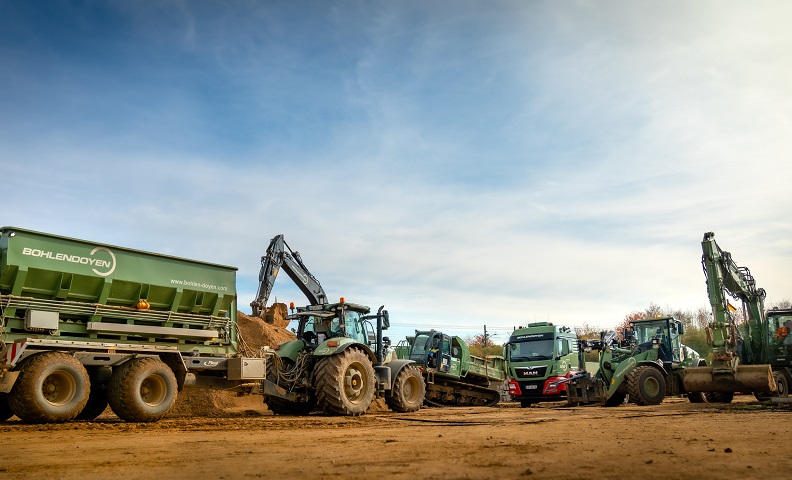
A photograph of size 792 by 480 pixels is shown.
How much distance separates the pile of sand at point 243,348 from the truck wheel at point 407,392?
11.7 feet

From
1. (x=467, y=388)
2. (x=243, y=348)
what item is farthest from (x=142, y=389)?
(x=467, y=388)

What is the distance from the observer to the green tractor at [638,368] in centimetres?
1914

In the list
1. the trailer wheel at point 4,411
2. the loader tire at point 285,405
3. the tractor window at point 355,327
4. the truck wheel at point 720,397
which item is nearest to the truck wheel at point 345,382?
the tractor window at point 355,327

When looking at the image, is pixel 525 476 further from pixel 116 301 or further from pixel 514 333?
pixel 514 333

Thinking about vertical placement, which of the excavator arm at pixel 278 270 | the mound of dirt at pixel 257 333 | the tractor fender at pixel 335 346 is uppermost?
the excavator arm at pixel 278 270

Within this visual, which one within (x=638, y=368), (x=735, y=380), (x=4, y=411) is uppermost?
(x=638, y=368)

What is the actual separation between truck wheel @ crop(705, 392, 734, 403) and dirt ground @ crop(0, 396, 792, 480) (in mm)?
10441

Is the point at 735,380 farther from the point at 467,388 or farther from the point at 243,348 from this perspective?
the point at 243,348

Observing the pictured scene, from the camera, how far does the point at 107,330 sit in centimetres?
1272

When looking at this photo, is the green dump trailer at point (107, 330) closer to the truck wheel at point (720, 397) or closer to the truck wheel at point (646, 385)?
the truck wheel at point (646, 385)

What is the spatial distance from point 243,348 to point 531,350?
10105 mm

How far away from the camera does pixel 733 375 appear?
1903 cm

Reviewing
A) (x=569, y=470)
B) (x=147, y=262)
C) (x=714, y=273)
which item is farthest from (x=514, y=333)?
(x=569, y=470)

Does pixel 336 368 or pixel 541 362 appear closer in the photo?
pixel 336 368
